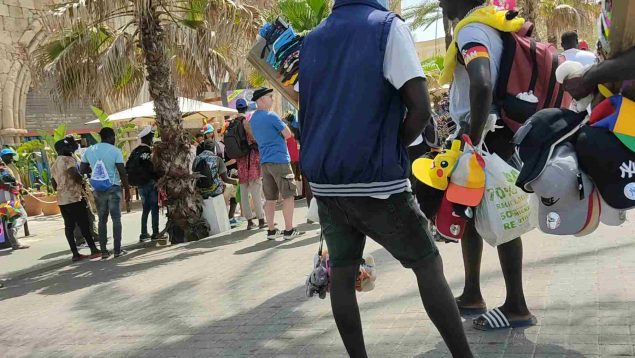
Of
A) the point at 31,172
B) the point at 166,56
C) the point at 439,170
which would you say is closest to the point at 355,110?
the point at 439,170

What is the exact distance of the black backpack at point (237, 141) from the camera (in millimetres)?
9562

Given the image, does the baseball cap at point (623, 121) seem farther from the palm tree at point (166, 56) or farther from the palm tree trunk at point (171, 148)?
the palm tree trunk at point (171, 148)

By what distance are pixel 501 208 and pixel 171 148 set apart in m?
6.79

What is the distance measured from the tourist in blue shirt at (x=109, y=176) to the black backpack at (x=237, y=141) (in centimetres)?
161

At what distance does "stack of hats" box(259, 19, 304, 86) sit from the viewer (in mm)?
3818

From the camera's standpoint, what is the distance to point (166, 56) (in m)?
9.12

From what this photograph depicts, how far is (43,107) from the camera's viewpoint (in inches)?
901

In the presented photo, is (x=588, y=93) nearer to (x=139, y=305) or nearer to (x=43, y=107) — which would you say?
(x=139, y=305)

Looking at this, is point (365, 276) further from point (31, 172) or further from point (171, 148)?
point (31, 172)

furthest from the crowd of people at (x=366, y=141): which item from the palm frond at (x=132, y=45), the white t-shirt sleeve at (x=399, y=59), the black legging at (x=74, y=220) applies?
the black legging at (x=74, y=220)

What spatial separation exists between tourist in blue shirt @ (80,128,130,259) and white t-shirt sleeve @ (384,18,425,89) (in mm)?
6716

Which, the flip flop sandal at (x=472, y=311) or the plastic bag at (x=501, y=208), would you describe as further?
the flip flop sandal at (x=472, y=311)

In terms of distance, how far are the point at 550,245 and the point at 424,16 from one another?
22014 mm

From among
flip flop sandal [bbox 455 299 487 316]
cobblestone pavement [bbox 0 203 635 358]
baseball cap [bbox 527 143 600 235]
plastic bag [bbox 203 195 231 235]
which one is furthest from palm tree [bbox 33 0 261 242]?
baseball cap [bbox 527 143 600 235]
